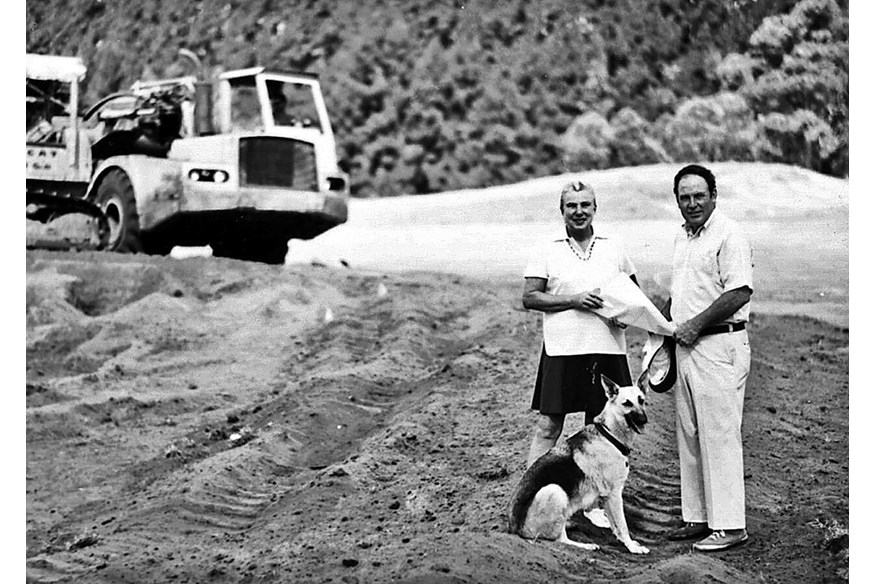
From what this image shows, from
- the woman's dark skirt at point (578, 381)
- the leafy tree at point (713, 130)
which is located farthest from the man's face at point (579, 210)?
the leafy tree at point (713, 130)

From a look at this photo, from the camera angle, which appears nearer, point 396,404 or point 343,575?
point 343,575

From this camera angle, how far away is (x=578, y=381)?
4.53 m

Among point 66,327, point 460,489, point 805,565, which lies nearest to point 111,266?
point 66,327

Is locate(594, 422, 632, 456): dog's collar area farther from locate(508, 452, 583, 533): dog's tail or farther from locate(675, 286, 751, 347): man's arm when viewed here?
locate(675, 286, 751, 347): man's arm

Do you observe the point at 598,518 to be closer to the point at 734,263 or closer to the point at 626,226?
the point at 734,263

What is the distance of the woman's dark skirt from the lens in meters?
4.51

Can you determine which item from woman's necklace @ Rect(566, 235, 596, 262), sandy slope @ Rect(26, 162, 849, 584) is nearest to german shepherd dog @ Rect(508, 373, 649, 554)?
sandy slope @ Rect(26, 162, 849, 584)

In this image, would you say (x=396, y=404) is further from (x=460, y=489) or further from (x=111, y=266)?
(x=111, y=266)

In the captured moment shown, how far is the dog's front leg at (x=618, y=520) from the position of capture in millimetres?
4488

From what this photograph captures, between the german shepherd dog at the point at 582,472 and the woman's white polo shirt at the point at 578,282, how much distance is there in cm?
19

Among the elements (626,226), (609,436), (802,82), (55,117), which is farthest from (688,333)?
(55,117)

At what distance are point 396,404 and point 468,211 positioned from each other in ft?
3.40

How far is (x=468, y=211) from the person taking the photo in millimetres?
5789

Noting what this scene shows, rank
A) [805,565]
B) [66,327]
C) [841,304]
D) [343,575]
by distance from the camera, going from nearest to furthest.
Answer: [343,575] < [805,565] < [66,327] < [841,304]
